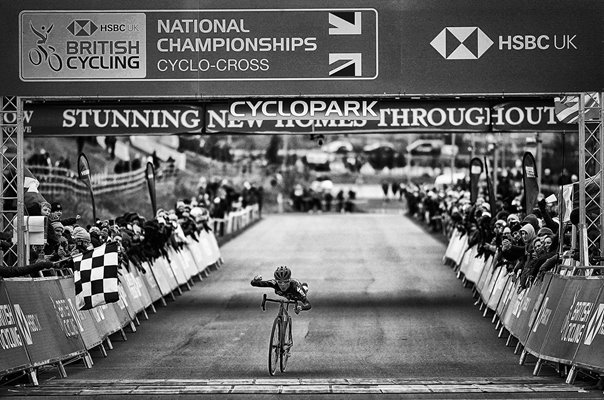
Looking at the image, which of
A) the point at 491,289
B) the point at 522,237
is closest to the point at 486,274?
the point at 491,289

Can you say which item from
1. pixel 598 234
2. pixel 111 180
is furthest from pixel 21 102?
pixel 111 180

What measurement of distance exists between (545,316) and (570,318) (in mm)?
913

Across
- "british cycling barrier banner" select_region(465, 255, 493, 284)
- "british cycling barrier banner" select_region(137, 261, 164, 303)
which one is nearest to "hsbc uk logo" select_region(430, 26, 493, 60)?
"british cycling barrier banner" select_region(465, 255, 493, 284)

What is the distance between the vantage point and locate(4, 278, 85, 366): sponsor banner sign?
508 inches

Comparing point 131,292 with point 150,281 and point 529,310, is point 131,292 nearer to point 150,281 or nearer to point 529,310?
point 150,281

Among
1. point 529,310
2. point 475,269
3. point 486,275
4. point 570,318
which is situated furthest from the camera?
point 475,269

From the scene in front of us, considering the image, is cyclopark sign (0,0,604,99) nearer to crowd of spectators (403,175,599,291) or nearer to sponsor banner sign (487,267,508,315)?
crowd of spectators (403,175,599,291)

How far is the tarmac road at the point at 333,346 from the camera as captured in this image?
1252 cm

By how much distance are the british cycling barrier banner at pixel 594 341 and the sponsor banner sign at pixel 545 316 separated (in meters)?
1.01

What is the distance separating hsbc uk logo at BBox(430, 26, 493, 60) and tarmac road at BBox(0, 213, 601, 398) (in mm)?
4282

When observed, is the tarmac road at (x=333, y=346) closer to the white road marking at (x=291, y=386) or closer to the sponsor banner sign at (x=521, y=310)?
the white road marking at (x=291, y=386)

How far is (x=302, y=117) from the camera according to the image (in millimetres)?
17859

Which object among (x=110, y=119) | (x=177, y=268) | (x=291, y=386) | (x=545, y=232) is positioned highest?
(x=110, y=119)

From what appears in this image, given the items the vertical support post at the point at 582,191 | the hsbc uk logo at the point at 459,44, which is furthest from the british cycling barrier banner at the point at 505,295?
the hsbc uk logo at the point at 459,44
